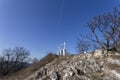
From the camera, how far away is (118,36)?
28.0 metres

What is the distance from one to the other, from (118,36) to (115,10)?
16.8 ft

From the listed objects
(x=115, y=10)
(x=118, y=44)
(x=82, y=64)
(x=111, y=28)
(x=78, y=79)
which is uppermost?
(x=115, y=10)

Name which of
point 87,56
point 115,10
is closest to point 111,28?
point 115,10

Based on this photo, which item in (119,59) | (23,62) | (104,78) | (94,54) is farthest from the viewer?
(23,62)

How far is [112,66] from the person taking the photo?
21328 millimetres

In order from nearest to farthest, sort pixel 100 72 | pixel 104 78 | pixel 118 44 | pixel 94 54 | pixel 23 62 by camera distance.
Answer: pixel 104 78 < pixel 100 72 < pixel 94 54 < pixel 118 44 < pixel 23 62

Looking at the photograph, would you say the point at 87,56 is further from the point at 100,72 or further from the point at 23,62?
the point at 23,62

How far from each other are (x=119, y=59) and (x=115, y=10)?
432 inches

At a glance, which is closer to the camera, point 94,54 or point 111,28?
point 94,54

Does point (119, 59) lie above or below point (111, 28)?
below

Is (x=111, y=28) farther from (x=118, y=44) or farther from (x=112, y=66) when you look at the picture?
(x=112, y=66)

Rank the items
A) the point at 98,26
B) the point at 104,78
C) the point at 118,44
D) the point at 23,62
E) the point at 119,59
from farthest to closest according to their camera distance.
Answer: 1. the point at 23,62
2. the point at 98,26
3. the point at 118,44
4. the point at 119,59
5. the point at 104,78

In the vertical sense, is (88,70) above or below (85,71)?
above

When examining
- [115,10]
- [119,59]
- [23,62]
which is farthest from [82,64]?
[23,62]
